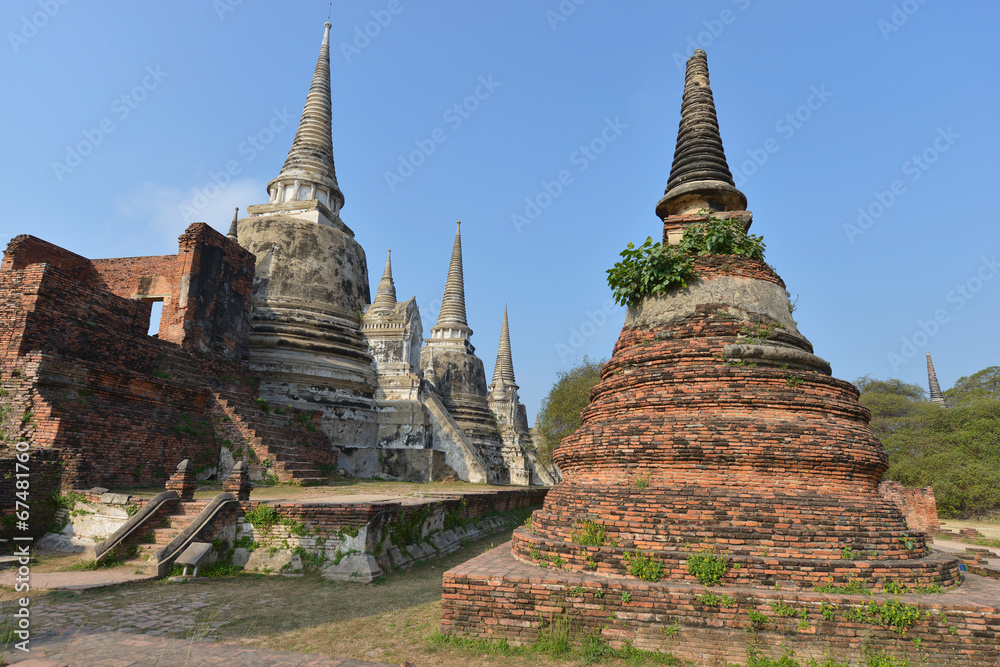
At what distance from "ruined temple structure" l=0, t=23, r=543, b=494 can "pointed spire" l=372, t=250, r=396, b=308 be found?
9.66 feet

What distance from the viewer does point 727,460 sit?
20.5 feet

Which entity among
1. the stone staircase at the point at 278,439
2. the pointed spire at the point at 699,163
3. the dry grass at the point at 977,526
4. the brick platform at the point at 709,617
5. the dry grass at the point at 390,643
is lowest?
the dry grass at the point at 977,526

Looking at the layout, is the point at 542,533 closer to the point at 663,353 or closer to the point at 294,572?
the point at 663,353

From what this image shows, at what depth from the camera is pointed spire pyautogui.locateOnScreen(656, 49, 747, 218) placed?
362 inches

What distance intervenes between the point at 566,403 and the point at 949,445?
69.9ft

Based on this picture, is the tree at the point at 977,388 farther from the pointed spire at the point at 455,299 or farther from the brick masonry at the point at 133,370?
the brick masonry at the point at 133,370

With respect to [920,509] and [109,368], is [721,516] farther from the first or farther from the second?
[920,509]

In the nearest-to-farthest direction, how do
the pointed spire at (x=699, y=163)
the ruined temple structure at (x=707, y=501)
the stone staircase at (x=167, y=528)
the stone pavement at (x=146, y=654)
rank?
1. the stone pavement at (x=146, y=654)
2. the ruined temple structure at (x=707, y=501)
3. the stone staircase at (x=167, y=528)
4. the pointed spire at (x=699, y=163)

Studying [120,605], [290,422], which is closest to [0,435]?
[120,605]

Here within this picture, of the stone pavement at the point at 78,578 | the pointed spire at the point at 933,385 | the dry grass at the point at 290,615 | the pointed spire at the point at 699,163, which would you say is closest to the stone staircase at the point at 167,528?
the stone pavement at the point at 78,578

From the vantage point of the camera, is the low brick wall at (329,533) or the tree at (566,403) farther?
the tree at (566,403)

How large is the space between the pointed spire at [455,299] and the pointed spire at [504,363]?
10439 mm

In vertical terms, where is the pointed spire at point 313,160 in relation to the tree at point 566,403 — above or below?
above

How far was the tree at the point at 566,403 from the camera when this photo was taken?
28297 mm
